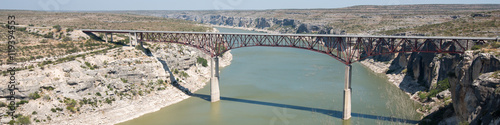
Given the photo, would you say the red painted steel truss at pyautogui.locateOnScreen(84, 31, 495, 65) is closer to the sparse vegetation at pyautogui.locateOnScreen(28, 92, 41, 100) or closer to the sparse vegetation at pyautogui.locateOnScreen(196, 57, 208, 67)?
the sparse vegetation at pyautogui.locateOnScreen(196, 57, 208, 67)

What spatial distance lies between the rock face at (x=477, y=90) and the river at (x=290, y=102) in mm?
6806

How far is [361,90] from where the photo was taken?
4409cm

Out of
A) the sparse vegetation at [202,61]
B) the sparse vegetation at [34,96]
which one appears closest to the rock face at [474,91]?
the sparse vegetation at [202,61]

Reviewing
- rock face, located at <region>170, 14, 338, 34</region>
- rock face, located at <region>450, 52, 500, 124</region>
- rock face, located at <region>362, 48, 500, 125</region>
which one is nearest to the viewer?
rock face, located at <region>450, 52, 500, 124</region>

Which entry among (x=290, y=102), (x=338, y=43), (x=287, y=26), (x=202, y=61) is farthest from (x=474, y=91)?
(x=287, y=26)

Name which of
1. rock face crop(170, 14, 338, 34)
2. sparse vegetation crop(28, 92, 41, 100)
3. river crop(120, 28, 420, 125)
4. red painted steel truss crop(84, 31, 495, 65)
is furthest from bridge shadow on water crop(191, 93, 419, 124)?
rock face crop(170, 14, 338, 34)

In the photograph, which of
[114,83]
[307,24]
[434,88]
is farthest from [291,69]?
[307,24]

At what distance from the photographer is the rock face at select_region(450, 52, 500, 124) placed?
2064 centimetres

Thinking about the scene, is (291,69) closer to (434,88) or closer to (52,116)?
(434,88)

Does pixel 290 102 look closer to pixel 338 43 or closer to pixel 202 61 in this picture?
pixel 338 43

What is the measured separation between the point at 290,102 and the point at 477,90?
18813mm

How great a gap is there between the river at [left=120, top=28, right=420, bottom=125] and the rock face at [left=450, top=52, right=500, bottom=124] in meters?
6.81

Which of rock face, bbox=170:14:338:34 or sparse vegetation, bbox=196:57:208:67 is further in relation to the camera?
rock face, bbox=170:14:338:34

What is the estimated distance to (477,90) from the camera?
22.5 m
